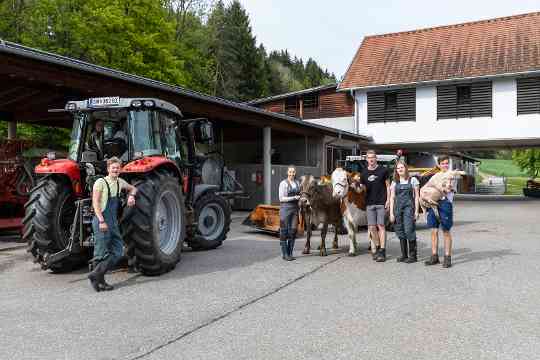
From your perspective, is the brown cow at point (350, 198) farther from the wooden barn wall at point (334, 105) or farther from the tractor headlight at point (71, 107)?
the wooden barn wall at point (334, 105)

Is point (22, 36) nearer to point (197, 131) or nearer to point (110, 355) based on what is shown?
point (197, 131)

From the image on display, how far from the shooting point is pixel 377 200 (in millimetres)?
8719

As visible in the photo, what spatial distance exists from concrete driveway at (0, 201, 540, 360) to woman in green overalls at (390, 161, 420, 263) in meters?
0.40

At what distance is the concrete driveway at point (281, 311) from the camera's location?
14.2ft

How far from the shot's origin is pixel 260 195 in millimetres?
20484

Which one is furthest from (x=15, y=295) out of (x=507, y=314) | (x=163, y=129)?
(x=507, y=314)

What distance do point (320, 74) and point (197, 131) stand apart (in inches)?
3446

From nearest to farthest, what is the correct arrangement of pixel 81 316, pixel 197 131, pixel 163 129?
pixel 81 316 < pixel 163 129 < pixel 197 131

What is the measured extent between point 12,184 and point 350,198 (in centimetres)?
788

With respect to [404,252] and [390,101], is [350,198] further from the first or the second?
[390,101]

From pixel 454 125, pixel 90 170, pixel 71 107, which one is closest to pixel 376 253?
pixel 90 170

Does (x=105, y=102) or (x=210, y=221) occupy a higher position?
(x=105, y=102)

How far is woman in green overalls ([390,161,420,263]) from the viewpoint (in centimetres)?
837

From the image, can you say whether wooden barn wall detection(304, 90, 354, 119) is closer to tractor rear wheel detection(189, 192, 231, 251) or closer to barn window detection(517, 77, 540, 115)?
barn window detection(517, 77, 540, 115)
